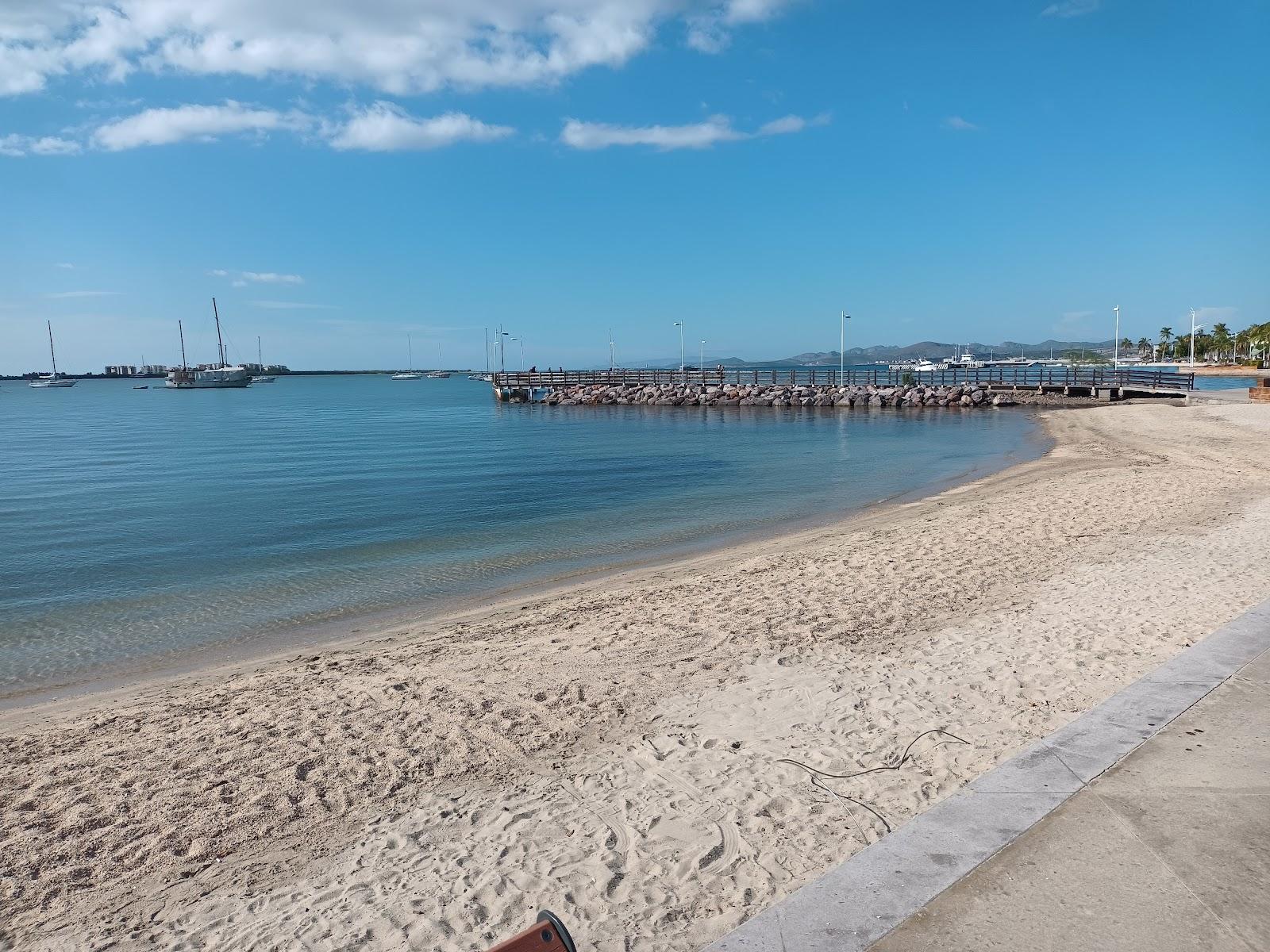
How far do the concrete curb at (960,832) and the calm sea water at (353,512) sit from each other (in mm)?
7660

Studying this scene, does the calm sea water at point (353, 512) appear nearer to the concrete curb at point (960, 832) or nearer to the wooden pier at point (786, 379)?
the concrete curb at point (960, 832)

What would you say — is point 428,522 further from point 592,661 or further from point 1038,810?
point 1038,810

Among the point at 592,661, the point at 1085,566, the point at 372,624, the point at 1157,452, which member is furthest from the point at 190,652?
the point at 1157,452

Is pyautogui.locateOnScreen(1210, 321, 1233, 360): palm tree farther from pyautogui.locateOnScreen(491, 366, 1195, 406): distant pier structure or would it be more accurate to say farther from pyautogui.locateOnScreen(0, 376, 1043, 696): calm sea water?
pyautogui.locateOnScreen(0, 376, 1043, 696): calm sea water

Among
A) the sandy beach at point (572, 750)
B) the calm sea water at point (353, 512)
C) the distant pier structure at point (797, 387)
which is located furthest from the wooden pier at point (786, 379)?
the sandy beach at point (572, 750)

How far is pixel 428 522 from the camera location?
15.6 metres

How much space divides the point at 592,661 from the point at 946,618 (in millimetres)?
3401

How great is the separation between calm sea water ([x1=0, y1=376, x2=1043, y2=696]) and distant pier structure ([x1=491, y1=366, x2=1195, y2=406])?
1580 cm

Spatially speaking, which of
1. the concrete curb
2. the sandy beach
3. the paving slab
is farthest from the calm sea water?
the paving slab

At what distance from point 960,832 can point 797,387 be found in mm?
61340

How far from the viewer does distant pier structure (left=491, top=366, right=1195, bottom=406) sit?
51.5 m

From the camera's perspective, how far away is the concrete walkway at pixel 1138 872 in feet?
8.63

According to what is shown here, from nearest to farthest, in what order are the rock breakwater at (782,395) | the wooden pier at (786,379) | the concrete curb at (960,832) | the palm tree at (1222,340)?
the concrete curb at (960,832) < the wooden pier at (786,379) < the rock breakwater at (782,395) < the palm tree at (1222,340)

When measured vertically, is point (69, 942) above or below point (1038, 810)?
below
